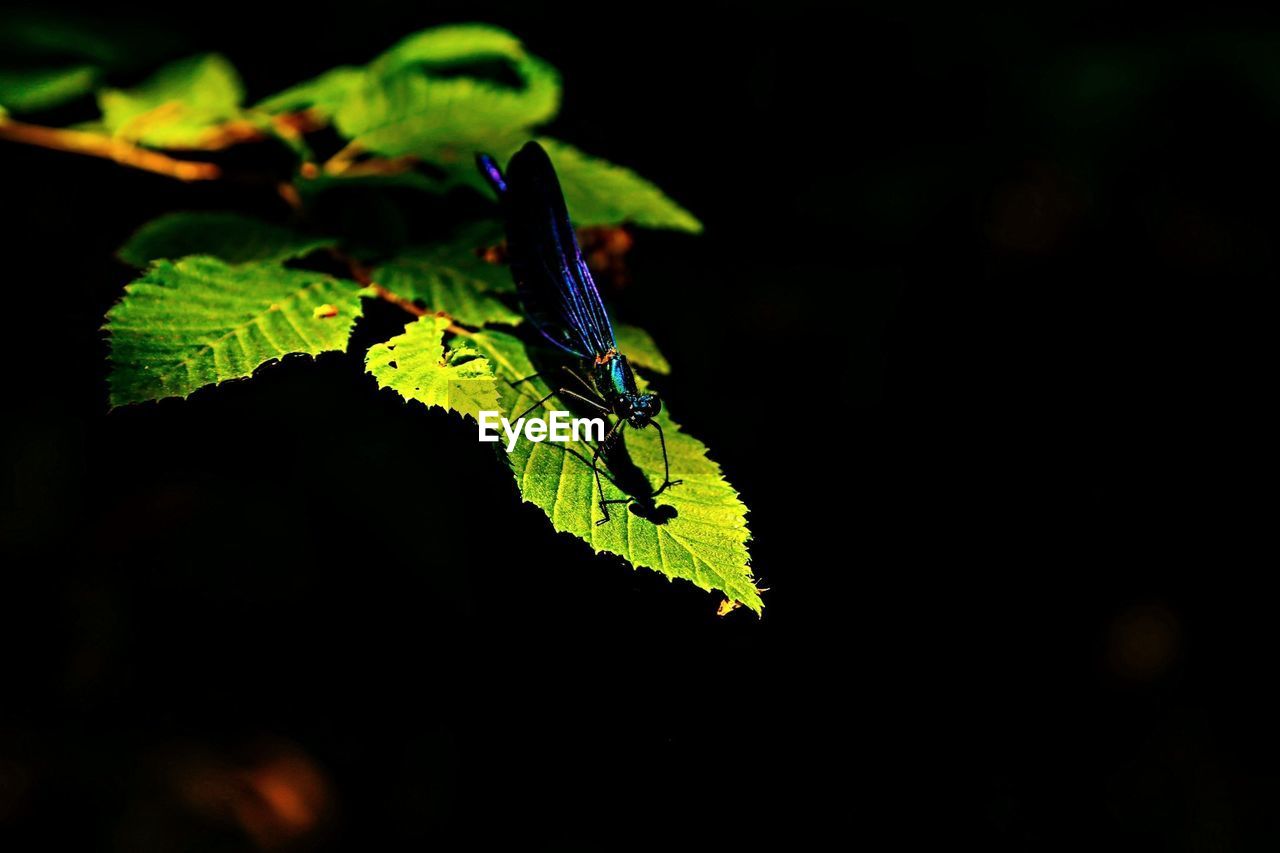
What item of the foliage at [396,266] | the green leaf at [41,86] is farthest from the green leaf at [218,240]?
the green leaf at [41,86]

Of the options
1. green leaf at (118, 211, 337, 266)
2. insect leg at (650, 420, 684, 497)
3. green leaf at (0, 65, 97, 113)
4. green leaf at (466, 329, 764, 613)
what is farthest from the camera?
green leaf at (0, 65, 97, 113)

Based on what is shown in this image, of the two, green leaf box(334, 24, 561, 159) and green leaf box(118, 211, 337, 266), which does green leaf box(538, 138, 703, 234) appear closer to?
green leaf box(334, 24, 561, 159)

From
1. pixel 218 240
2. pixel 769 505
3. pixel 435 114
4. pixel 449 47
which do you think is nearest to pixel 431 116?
pixel 435 114

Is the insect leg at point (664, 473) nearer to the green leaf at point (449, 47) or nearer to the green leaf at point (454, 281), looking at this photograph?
the green leaf at point (454, 281)

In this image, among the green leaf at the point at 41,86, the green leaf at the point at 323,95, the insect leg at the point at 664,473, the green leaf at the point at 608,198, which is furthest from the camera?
the green leaf at the point at 323,95

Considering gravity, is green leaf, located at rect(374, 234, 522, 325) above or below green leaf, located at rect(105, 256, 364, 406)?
above

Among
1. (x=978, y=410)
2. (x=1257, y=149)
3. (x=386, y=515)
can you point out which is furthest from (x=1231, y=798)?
(x=386, y=515)

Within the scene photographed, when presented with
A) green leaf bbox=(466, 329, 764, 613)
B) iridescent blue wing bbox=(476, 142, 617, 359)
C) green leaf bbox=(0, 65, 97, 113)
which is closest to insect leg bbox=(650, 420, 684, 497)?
green leaf bbox=(466, 329, 764, 613)

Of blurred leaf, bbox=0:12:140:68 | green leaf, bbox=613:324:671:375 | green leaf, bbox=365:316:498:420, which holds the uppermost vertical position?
blurred leaf, bbox=0:12:140:68

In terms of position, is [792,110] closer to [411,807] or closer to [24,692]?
[411,807]

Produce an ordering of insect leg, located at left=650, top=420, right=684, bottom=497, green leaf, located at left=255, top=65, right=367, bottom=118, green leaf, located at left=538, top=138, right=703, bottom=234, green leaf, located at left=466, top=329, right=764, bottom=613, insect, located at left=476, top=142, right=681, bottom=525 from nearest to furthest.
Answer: green leaf, located at left=466, top=329, right=764, bottom=613 < insect leg, located at left=650, top=420, right=684, bottom=497 < insect, located at left=476, top=142, right=681, bottom=525 < green leaf, located at left=538, top=138, right=703, bottom=234 < green leaf, located at left=255, top=65, right=367, bottom=118
